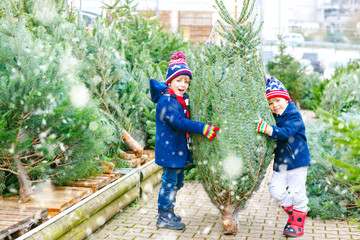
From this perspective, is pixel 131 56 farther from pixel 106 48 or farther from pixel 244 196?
pixel 244 196

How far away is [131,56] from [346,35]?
89.9 ft

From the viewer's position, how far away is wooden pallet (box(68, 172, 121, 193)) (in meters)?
4.95

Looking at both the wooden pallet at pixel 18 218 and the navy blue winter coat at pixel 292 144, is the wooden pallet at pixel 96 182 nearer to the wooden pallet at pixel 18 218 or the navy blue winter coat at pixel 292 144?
the wooden pallet at pixel 18 218

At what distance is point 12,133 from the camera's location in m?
4.06

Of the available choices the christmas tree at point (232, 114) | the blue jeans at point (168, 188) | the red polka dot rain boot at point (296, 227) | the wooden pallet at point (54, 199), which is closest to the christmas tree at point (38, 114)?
the wooden pallet at point (54, 199)

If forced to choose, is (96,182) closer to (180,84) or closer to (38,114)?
(38,114)

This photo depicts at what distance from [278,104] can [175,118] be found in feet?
3.55

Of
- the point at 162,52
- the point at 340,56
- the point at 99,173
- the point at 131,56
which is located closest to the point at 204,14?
the point at 340,56

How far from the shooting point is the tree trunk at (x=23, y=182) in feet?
14.1

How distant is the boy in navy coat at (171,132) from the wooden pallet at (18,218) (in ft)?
4.30

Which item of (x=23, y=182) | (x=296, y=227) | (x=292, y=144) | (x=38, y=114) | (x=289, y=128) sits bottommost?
(x=296, y=227)

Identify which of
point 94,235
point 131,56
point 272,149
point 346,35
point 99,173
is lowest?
point 94,235

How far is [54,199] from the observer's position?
4363 millimetres

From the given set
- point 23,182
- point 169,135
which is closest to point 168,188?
point 169,135
